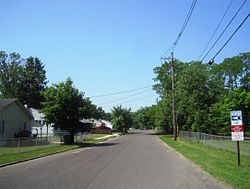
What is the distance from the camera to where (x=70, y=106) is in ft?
143

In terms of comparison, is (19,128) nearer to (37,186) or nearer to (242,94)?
(242,94)

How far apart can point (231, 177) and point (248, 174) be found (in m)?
1.08

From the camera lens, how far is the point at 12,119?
145ft

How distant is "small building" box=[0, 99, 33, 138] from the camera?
41844 millimetres

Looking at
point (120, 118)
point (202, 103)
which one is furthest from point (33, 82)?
point (202, 103)

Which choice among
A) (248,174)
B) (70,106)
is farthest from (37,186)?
(70,106)

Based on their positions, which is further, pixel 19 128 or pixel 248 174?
pixel 19 128

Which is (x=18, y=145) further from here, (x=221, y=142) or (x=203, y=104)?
(x=203, y=104)

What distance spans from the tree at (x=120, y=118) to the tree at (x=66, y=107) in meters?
72.1

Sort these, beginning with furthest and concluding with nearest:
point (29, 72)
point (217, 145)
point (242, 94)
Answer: point (29, 72)
point (242, 94)
point (217, 145)

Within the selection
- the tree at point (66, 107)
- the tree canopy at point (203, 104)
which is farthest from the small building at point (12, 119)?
the tree canopy at point (203, 104)

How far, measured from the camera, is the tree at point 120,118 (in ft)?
384

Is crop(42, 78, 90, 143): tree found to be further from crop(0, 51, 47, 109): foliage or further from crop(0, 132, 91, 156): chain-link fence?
crop(0, 51, 47, 109): foliage

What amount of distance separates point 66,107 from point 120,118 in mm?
73721
